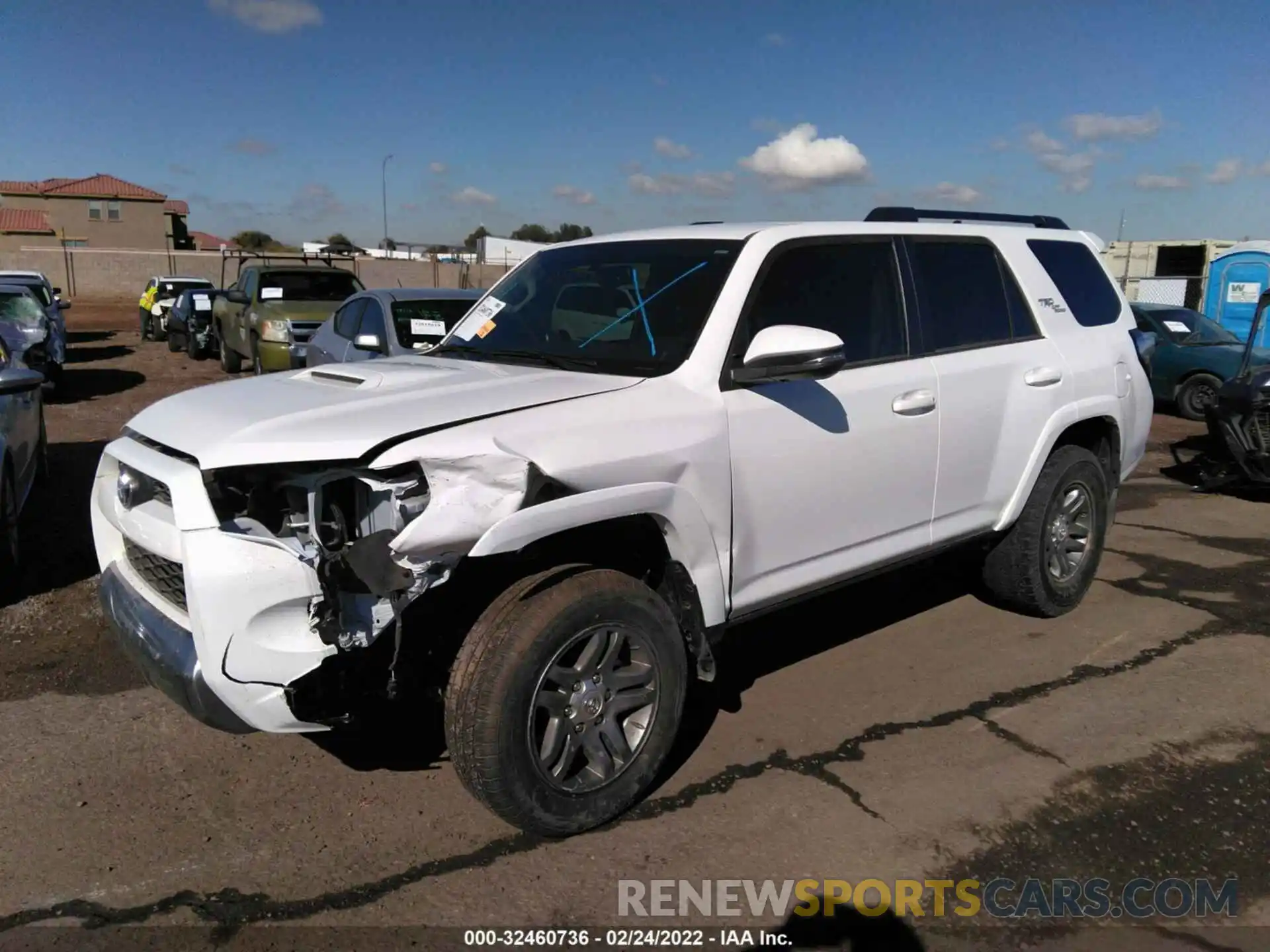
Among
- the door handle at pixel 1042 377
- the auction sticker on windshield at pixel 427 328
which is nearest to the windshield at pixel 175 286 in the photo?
the auction sticker on windshield at pixel 427 328

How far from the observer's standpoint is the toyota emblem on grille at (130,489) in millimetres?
3244

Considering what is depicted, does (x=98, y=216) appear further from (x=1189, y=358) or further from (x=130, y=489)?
(x=130, y=489)

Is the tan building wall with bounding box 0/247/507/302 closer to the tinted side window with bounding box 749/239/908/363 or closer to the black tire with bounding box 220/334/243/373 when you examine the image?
the black tire with bounding box 220/334/243/373

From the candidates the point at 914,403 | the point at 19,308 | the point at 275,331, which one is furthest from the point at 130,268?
the point at 914,403

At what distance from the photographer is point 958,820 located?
10.8 ft

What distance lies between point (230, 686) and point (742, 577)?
173cm

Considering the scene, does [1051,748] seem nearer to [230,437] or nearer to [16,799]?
[230,437]

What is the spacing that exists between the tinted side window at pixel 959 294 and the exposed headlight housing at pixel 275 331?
32.3ft

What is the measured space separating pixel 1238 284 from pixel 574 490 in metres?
18.5

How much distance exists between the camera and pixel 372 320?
29.6ft

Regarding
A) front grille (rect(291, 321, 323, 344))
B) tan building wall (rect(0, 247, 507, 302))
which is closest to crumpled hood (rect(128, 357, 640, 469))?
front grille (rect(291, 321, 323, 344))

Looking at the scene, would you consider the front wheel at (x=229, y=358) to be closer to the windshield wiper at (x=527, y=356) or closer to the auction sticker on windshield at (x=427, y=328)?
the auction sticker on windshield at (x=427, y=328)

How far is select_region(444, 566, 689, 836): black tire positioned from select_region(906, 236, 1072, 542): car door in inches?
67.0

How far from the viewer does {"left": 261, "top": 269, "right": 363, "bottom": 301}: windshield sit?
13.9 m
